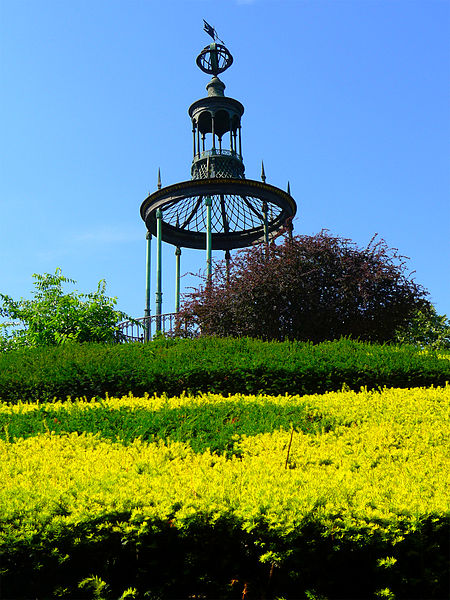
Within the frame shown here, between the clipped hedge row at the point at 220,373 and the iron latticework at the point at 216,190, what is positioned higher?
the iron latticework at the point at 216,190

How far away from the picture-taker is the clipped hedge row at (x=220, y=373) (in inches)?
349

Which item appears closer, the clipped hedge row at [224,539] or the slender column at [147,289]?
the clipped hedge row at [224,539]

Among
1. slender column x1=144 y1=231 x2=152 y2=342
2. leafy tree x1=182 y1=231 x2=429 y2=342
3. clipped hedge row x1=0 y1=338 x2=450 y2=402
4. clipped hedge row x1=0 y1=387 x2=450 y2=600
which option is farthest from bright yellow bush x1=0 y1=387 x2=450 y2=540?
slender column x1=144 y1=231 x2=152 y2=342

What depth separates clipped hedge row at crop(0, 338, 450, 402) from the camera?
29.1ft

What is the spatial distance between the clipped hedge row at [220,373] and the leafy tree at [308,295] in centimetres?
524

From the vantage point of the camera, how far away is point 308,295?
15352 millimetres

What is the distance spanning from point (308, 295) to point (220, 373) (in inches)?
277

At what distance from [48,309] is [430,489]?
15831mm

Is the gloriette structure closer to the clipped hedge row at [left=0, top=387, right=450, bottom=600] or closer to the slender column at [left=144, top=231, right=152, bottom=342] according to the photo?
the slender column at [left=144, top=231, right=152, bottom=342]

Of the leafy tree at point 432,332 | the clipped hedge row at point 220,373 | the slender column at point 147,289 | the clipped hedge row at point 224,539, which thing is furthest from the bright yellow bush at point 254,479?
the leafy tree at point 432,332

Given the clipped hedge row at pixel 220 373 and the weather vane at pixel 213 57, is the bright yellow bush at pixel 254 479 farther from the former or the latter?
the weather vane at pixel 213 57

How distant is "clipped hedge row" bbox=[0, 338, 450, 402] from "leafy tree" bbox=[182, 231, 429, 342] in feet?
17.2

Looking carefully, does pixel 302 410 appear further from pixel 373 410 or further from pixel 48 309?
pixel 48 309

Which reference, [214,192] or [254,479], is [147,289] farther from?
[254,479]
